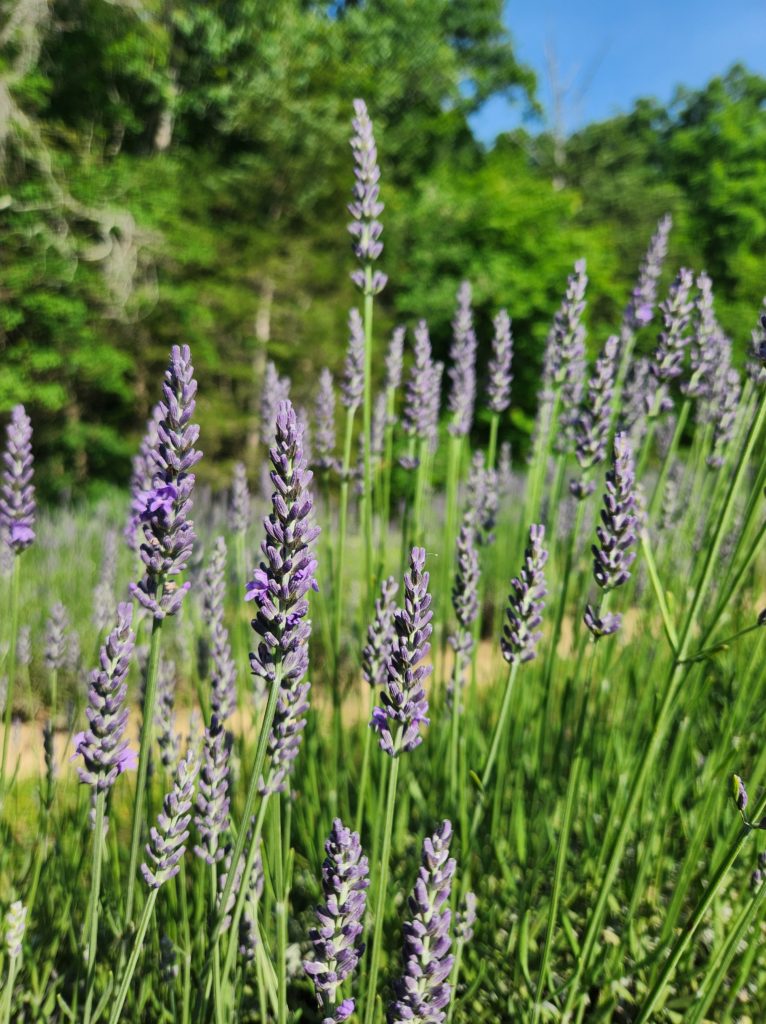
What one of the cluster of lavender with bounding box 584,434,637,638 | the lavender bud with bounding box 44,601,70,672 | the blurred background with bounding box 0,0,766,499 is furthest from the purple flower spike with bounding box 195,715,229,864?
the blurred background with bounding box 0,0,766,499

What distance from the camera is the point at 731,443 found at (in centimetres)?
221

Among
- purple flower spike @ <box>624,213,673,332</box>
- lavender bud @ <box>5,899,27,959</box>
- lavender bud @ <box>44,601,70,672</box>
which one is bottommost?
lavender bud @ <box>5,899,27,959</box>

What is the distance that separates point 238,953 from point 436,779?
2.54 feet

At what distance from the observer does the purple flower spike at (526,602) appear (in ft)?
3.93

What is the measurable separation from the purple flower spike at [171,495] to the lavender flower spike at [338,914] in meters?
0.39

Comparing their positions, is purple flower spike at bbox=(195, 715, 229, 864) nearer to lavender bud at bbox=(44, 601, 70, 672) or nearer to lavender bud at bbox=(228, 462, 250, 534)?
lavender bud at bbox=(44, 601, 70, 672)

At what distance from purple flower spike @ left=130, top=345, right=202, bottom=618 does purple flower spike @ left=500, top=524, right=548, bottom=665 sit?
0.56m

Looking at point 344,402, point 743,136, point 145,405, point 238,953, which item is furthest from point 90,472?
point 743,136

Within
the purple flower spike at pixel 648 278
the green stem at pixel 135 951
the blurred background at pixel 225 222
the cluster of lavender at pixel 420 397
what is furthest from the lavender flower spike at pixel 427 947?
the blurred background at pixel 225 222

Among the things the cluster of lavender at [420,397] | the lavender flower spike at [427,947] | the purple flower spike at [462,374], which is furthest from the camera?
the purple flower spike at [462,374]

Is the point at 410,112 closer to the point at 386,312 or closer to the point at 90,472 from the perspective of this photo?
the point at 386,312

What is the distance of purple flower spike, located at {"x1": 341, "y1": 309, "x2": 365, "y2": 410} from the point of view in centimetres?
194

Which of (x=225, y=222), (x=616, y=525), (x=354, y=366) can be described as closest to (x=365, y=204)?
(x=354, y=366)

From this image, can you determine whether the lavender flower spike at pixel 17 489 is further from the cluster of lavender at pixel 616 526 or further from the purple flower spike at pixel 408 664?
the cluster of lavender at pixel 616 526
